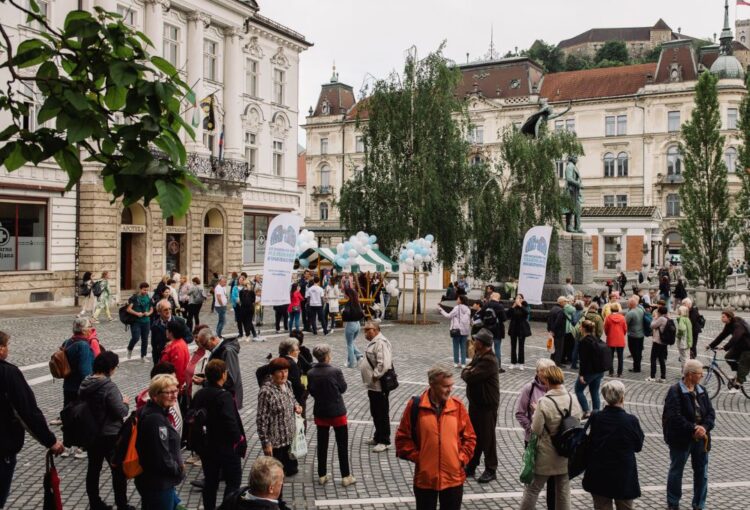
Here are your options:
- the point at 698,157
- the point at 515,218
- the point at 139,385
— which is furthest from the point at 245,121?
the point at 139,385

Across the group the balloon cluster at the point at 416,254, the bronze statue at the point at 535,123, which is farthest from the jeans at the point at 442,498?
the bronze statue at the point at 535,123

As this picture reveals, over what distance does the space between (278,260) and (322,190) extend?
214ft

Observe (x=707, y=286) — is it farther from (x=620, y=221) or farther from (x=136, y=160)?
(x=136, y=160)

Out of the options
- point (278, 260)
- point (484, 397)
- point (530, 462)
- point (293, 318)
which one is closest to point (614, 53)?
point (293, 318)

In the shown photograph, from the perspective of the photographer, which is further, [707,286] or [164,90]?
[707,286]

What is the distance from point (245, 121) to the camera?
38.9 m

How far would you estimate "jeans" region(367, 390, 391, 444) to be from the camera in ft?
31.5

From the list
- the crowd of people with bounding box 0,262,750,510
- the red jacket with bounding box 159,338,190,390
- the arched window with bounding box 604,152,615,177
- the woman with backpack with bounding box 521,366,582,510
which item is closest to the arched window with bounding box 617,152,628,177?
the arched window with bounding box 604,152,615,177

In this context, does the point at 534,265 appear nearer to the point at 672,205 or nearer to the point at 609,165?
the point at 672,205

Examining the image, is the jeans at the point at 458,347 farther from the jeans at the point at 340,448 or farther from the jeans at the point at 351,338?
the jeans at the point at 340,448

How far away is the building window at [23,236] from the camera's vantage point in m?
27.4

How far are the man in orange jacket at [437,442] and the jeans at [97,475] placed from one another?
9.45ft

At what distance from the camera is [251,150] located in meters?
39.9

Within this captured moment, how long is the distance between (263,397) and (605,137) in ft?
231
